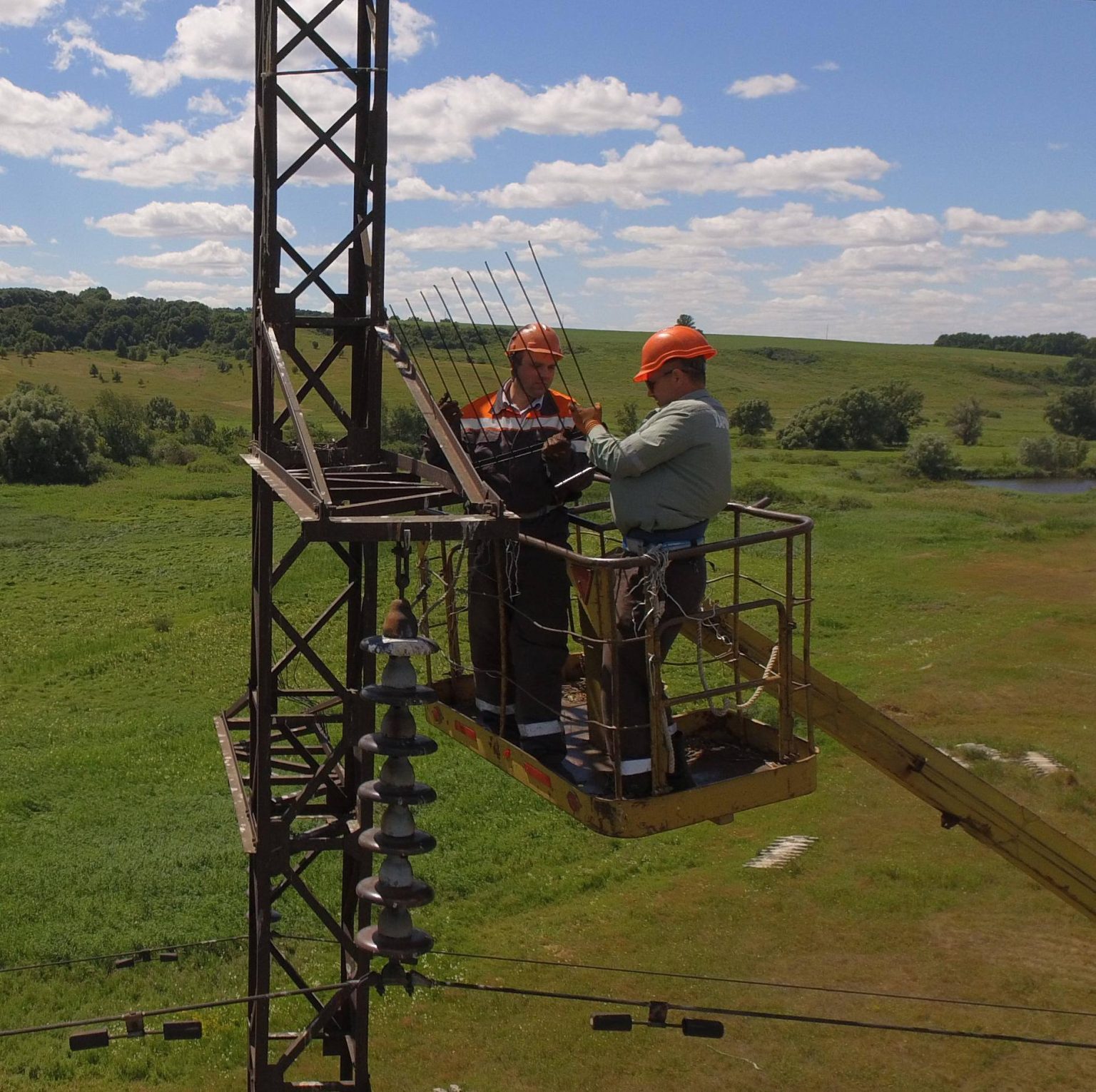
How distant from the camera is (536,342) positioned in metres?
8.02

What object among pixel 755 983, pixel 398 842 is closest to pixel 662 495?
pixel 398 842

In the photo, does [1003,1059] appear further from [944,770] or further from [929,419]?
[929,419]

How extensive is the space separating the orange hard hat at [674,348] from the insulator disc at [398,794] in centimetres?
283

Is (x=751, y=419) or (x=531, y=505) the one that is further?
(x=751, y=419)

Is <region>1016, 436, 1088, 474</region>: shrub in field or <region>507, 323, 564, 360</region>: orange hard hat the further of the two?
<region>1016, 436, 1088, 474</region>: shrub in field

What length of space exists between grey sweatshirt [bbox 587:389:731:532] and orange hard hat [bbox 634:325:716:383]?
0.23 meters

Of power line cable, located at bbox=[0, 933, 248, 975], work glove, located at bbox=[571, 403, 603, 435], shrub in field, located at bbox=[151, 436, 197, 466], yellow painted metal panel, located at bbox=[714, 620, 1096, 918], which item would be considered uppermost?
work glove, located at bbox=[571, 403, 603, 435]

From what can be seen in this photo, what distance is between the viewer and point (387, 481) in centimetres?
845

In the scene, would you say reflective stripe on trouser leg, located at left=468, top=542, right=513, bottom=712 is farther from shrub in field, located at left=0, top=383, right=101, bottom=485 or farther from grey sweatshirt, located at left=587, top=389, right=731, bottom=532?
shrub in field, located at left=0, top=383, right=101, bottom=485

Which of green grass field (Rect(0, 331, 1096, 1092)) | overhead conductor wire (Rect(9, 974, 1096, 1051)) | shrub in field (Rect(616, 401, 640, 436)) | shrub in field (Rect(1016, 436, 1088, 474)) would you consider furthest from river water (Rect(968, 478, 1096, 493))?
overhead conductor wire (Rect(9, 974, 1096, 1051))

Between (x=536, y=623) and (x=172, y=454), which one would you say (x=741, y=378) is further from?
(x=536, y=623)

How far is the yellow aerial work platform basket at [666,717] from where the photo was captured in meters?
7.18

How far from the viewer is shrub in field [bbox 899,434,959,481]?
6781 cm

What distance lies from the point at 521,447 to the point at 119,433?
6162 cm
